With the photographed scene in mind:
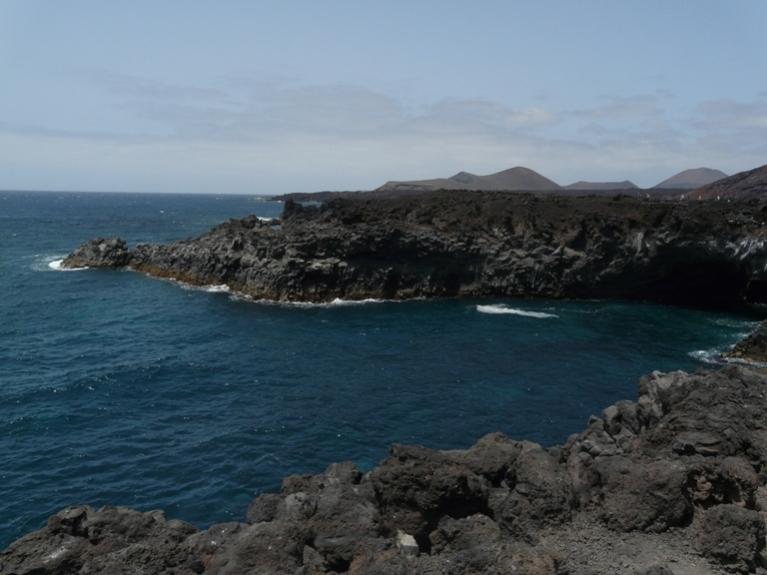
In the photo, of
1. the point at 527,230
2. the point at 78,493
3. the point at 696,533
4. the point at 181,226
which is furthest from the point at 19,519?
the point at 181,226

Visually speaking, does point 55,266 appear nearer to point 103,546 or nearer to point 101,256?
point 101,256

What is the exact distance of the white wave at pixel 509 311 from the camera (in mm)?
57969

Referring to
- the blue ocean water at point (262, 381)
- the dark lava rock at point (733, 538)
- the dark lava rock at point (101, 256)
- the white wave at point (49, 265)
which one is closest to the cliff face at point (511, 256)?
the blue ocean water at point (262, 381)

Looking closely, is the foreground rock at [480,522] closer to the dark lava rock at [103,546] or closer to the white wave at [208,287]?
the dark lava rock at [103,546]

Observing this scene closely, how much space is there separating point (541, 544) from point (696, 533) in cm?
395

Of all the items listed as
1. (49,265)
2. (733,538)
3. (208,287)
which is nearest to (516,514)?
(733,538)

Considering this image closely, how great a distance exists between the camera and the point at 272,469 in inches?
1055

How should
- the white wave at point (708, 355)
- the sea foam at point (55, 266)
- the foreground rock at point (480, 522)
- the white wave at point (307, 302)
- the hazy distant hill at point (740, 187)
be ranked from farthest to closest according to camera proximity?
the hazy distant hill at point (740, 187) < the sea foam at point (55, 266) < the white wave at point (307, 302) < the white wave at point (708, 355) < the foreground rock at point (480, 522)

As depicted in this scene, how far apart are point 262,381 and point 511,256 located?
3745 cm

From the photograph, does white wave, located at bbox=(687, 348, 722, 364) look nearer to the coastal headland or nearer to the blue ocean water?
the blue ocean water

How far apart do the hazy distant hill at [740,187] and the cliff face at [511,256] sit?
5819cm

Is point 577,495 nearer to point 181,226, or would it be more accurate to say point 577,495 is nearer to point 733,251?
point 733,251

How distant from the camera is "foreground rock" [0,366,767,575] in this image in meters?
A: 12.9

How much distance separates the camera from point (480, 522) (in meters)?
14.5
